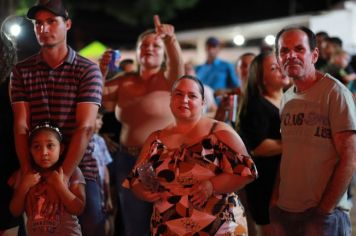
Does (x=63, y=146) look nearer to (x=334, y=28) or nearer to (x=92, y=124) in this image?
(x=92, y=124)

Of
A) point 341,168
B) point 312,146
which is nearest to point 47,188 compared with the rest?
point 312,146

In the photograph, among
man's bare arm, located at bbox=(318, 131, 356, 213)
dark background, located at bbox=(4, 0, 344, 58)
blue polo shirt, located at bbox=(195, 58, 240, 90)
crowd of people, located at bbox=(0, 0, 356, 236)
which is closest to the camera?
man's bare arm, located at bbox=(318, 131, 356, 213)

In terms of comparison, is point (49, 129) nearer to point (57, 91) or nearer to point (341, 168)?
point (57, 91)

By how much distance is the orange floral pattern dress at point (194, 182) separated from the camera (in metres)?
3.92

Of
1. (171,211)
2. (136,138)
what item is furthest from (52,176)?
(136,138)

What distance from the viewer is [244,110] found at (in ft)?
18.1

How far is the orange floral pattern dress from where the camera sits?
3.92 metres

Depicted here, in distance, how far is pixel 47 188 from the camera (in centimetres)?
434

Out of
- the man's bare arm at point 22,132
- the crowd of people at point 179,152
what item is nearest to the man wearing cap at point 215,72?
the crowd of people at point 179,152

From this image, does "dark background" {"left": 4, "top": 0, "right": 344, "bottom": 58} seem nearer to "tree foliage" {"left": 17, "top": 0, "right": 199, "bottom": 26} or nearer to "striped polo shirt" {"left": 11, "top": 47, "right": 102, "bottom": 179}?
"tree foliage" {"left": 17, "top": 0, "right": 199, "bottom": 26}

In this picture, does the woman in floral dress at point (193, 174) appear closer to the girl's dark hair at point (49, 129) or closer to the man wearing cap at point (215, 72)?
the girl's dark hair at point (49, 129)

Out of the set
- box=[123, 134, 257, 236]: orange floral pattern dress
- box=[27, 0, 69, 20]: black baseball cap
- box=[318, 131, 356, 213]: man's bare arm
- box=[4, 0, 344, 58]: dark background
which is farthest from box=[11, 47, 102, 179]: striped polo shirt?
box=[4, 0, 344, 58]: dark background

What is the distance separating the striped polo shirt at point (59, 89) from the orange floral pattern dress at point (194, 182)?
749 mm

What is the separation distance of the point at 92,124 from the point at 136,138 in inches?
47.6
